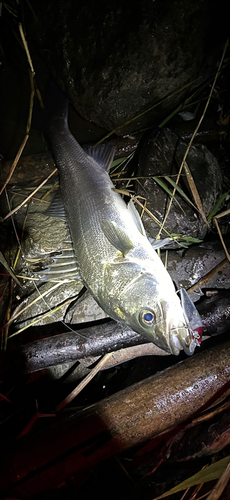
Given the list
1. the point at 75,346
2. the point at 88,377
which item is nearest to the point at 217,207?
the point at 75,346

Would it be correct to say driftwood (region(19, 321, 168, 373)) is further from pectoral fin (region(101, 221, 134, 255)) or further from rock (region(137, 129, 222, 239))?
rock (region(137, 129, 222, 239))

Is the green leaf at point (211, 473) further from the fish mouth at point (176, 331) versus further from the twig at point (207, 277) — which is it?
the twig at point (207, 277)

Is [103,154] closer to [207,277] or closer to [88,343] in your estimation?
[207,277]

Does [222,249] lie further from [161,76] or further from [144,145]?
[161,76]

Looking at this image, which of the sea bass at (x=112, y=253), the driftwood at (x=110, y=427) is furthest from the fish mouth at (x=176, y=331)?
the driftwood at (x=110, y=427)

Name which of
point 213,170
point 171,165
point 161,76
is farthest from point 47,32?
point 213,170
